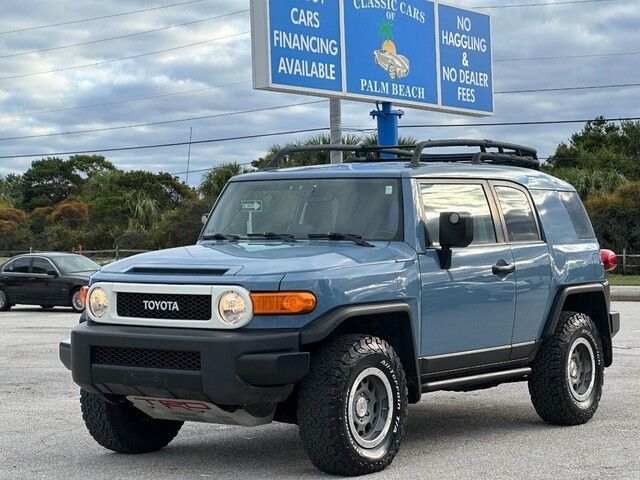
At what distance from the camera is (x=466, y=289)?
27.5 feet

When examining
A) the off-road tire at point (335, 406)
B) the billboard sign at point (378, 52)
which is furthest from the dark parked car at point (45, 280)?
the off-road tire at point (335, 406)

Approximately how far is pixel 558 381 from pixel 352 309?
2536 millimetres

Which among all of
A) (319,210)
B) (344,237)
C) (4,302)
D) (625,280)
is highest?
(319,210)

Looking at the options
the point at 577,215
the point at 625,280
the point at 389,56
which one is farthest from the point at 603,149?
the point at 577,215

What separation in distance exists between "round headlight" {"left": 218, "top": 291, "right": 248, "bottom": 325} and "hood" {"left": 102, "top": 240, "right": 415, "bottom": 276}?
0.58 feet

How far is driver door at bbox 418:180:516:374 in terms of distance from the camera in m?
8.09

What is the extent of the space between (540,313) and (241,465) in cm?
267

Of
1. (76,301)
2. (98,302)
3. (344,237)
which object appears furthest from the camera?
(76,301)

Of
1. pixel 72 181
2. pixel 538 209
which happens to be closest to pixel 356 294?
pixel 538 209

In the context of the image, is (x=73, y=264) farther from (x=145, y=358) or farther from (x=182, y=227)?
(x=182, y=227)

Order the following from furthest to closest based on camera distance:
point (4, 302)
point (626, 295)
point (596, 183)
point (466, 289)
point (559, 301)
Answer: point (596, 183), point (626, 295), point (4, 302), point (559, 301), point (466, 289)

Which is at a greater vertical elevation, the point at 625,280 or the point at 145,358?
the point at 145,358

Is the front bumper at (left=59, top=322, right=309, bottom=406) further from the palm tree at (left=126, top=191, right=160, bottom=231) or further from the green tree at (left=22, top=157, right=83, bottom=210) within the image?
the green tree at (left=22, top=157, right=83, bottom=210)

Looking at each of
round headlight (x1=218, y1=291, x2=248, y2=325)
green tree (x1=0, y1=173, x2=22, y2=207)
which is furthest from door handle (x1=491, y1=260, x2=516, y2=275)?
green tree (x1=0, y1=173, x2=22, y2=207)
